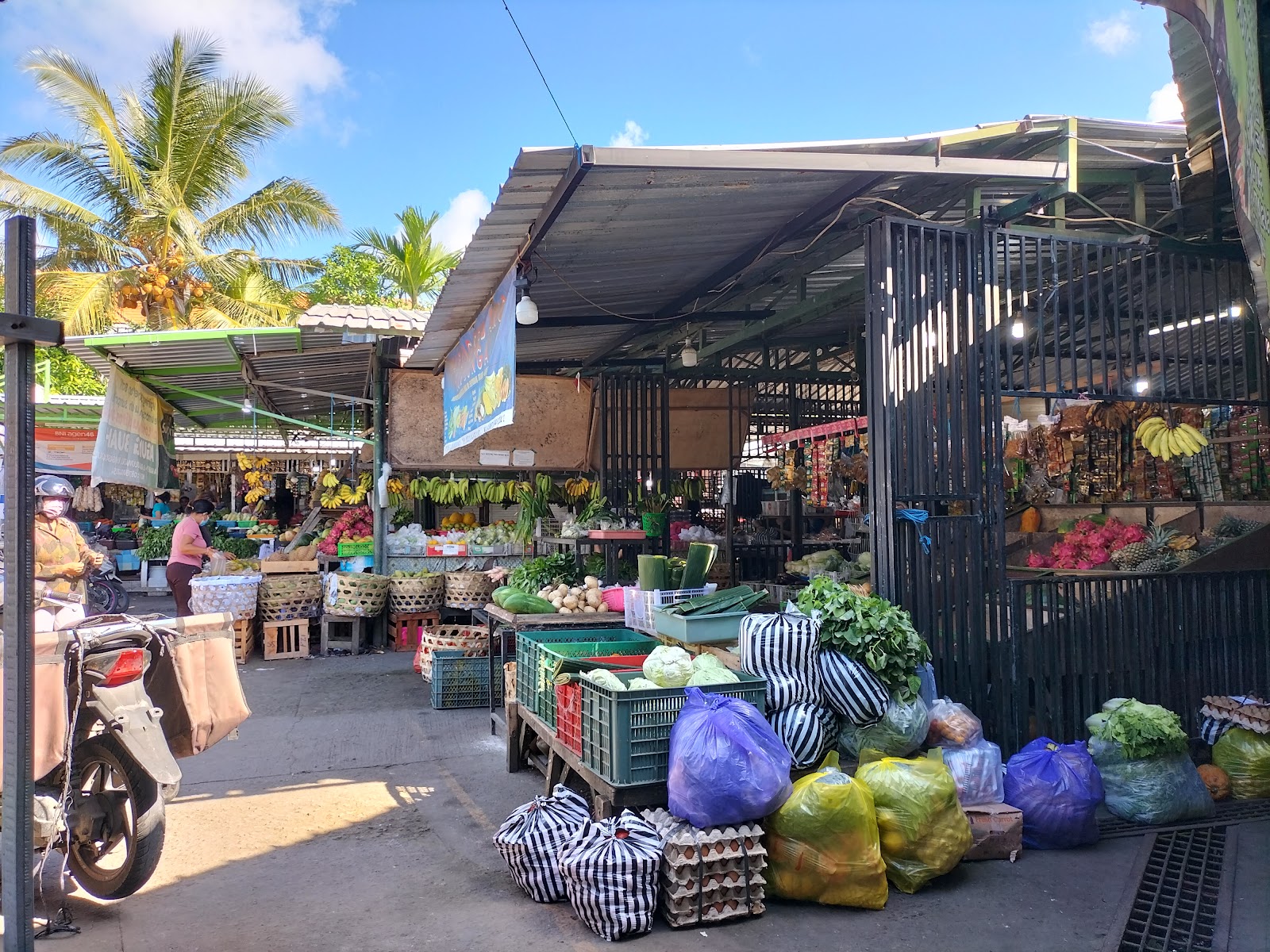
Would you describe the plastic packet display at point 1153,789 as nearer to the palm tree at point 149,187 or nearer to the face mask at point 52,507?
the face mask at point 52,507

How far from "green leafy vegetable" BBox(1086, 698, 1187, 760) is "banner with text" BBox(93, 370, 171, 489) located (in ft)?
29.5

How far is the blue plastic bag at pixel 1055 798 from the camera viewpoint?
15.3 feet

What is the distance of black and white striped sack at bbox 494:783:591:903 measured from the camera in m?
4.07

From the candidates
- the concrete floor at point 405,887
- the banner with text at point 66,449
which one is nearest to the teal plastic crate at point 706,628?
the concrete floor at point 405,887

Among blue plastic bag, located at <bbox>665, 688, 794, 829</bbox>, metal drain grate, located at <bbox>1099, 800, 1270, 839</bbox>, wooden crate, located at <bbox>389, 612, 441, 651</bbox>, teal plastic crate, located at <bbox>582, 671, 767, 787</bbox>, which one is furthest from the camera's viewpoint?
wooden crate, located at <bbox>389, 612, 441, 651</bbox>

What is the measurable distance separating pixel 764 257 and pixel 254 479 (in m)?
13.6

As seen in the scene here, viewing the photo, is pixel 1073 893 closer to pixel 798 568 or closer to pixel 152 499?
pixel 798 568

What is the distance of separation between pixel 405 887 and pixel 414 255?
73.1 feet

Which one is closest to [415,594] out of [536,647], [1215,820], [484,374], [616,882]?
[484,374]

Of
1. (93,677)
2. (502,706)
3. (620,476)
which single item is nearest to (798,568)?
(620,476)

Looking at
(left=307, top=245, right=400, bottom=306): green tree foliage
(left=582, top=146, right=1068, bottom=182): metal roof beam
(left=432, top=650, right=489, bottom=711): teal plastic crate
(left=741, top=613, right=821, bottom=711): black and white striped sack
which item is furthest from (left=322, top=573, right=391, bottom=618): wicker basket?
(left=307, top=245, right=400, bottom=306): green tree foliage

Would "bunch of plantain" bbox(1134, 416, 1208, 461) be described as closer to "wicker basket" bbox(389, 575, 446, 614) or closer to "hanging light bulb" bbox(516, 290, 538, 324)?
"hanging light bulb" bbox(516, 290, 538, 324)

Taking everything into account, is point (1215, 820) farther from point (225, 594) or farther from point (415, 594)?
point (225, 594)

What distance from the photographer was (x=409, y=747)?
22.3 feet
